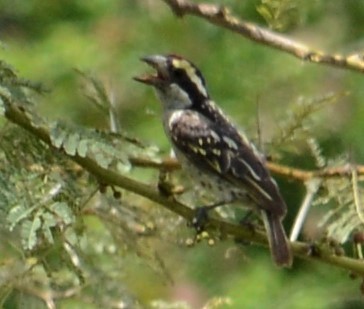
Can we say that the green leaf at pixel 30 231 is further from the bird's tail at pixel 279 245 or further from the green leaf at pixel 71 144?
the bird's tail at pixel 279 245

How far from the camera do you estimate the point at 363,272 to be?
3.03 metres

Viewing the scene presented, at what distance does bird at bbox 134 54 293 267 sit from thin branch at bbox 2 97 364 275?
0.19 meters

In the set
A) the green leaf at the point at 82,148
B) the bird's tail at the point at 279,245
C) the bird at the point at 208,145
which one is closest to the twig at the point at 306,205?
the bird's tail at the point at 279,245

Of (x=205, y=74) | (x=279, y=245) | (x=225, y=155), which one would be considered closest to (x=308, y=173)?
(x=279, y=245)

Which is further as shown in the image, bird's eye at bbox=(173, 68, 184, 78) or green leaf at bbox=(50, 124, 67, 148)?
bird's eye at bbox=(173, 68, 184, 78)

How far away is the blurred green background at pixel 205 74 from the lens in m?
6.23

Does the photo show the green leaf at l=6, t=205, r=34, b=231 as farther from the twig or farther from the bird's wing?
the bird's wing

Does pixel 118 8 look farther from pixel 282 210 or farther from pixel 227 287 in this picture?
pixel 282 210

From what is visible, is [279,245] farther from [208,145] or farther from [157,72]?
[157,72]

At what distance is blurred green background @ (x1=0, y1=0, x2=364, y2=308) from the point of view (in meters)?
6.23

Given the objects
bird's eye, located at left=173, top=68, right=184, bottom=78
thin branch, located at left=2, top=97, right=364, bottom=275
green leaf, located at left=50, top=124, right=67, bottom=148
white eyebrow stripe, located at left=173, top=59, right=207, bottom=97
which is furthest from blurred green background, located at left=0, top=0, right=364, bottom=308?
green leaf, located at left=50, top=124, right=67, bottom=148

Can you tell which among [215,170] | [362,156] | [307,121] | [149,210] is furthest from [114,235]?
[362,156]

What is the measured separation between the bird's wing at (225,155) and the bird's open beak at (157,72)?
11 centimetres

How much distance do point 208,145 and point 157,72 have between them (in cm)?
21
